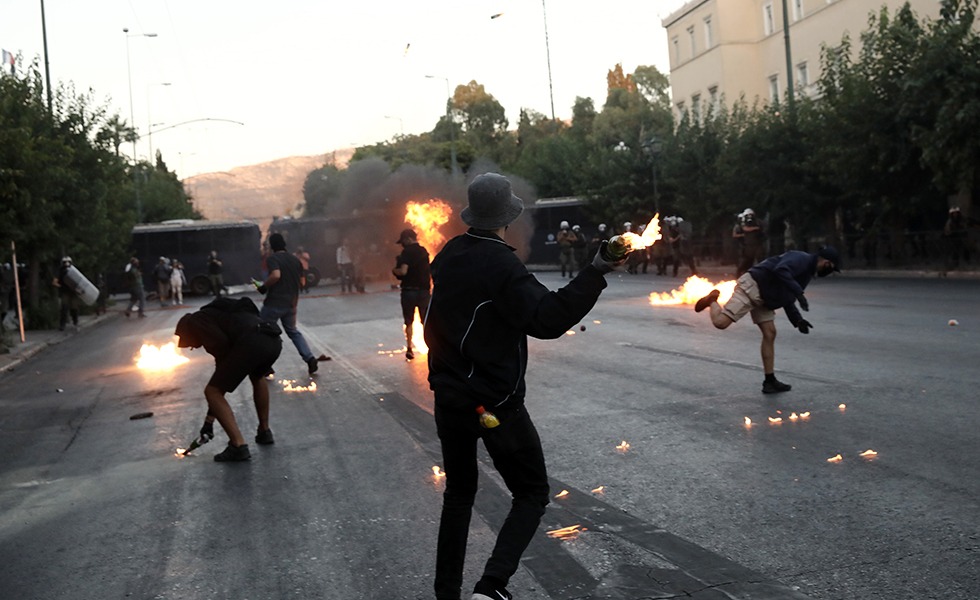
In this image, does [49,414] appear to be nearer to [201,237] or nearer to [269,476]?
[269,476]

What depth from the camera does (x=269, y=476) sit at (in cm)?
757

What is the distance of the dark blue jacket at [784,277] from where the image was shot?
947 cm

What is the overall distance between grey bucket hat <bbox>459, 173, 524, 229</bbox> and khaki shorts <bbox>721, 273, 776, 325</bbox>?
5.81m

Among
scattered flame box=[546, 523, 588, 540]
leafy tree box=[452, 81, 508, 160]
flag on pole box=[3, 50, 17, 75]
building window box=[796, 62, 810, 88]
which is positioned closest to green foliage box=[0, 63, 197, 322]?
flag on pole box=[3, 50, 17, 75]

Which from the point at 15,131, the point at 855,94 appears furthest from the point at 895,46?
the point at 15,131

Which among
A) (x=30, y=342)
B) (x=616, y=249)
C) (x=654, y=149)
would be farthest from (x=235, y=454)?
(x=654, y=149)

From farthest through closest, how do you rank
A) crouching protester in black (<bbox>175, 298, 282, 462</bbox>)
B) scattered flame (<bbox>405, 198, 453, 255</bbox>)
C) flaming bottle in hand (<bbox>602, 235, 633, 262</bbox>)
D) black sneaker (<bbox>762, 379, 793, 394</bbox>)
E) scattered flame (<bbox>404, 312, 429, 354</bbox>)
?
scattered flame (<bbox>405, 198, 453, 255</bbox>), scattered flame (<bbox>404, 312, 429, 354</bbox>), black sneaker (<bbox>762, 379, 793, 394</bbox>), crouching protester in black (<bbox>175, 298, 282, 462</bbox>), flaming bottle in hand (<bbox>602, 235, 633, 262</bbox>)

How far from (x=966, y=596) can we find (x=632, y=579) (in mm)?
1340

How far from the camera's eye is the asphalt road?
16.1 feet

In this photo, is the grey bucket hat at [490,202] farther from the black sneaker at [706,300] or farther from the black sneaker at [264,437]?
the black sneaker at [706,300]

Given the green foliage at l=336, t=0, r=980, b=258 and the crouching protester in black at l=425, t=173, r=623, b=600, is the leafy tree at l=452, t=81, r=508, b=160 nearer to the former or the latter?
the green foliage at l=336, t=0, r=980, b=258

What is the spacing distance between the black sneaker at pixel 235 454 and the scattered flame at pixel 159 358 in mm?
8622

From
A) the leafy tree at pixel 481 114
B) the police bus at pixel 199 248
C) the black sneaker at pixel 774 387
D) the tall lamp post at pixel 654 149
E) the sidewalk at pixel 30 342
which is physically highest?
the leafy tree at pixel 481 114

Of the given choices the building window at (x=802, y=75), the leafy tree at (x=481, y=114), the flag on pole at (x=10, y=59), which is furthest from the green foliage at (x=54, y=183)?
the leafy tree at (x=481, y=114)
